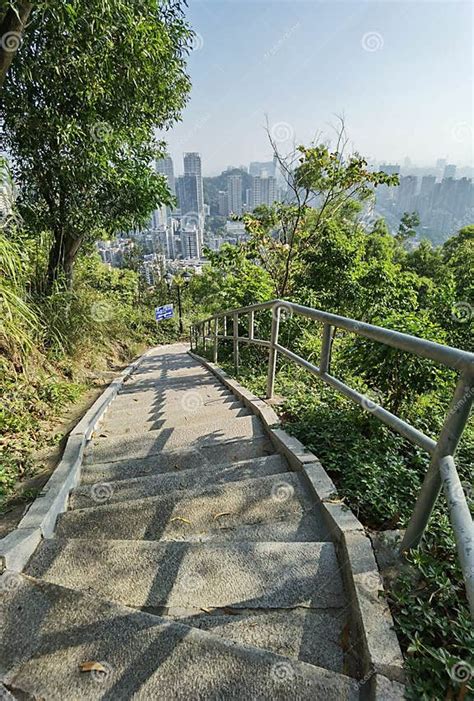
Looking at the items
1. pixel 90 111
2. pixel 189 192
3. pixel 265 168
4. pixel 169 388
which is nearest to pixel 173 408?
pixel 169 388

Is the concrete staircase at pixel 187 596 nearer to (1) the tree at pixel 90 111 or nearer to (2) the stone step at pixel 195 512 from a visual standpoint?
(2) the stone step at pixel 195 512

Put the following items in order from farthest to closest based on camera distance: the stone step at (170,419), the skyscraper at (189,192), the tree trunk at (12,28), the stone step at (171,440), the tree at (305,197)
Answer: the skyscraper at (189,192)
the tree at (305,197)
the stone step at (170,419)
the stone step at (171,440)
the tree trunk at (12,28)

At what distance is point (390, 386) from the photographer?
101 inches

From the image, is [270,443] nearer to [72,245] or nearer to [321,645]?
[321,645]

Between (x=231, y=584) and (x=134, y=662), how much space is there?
41cm

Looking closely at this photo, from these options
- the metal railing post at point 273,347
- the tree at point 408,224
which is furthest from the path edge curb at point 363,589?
the tree at point 408,224

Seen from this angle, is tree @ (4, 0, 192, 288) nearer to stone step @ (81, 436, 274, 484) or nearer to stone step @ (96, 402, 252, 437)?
stone step @ (96, 402, 252, 437)

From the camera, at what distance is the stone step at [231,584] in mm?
1165

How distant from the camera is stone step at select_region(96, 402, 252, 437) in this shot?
3.18 m

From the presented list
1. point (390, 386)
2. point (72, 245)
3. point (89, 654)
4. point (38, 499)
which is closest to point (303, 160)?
point (72, 245)

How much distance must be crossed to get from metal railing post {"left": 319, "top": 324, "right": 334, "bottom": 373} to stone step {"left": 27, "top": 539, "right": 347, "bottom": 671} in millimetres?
996

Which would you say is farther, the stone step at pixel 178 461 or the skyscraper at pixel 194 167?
the skyscraper at pixel 194 167

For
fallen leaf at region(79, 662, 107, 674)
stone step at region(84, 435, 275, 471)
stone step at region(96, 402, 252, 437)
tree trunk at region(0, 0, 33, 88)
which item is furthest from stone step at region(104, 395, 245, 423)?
tree trunk at region(0, 0, 33, 88)

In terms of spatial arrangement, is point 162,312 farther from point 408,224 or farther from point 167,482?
point 408,224
